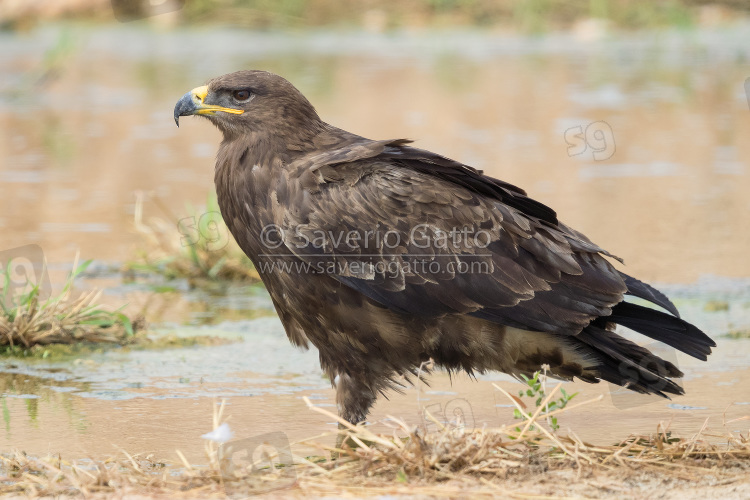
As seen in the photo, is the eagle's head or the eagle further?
the eagle's head

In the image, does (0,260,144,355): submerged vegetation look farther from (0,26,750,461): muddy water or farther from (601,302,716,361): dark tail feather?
(601,302,716,361): dark tail feather

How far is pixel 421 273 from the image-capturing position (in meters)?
5.09

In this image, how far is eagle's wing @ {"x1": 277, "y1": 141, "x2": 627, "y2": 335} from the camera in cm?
504

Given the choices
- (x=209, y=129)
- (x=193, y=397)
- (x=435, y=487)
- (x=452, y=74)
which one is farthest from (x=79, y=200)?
(x=452, y=74)

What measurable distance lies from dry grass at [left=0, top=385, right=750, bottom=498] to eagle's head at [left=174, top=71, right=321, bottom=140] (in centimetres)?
153

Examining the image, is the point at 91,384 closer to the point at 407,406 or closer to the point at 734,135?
the point at 407,406

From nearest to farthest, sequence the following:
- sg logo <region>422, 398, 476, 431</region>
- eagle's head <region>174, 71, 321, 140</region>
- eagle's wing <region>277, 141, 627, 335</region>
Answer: eagle's wing <region>277, 141, 627, 335</region> < sg logo <region>422, 398, 476, 431</region> < eagle's head <region>174, 71, 321, 140</region>

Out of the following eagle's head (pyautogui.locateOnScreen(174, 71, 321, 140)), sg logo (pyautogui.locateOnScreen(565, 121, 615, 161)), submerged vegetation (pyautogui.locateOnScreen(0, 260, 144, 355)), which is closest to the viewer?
eagle's head (pyautogui.locateOnScreen(174, 71, 321, 140))

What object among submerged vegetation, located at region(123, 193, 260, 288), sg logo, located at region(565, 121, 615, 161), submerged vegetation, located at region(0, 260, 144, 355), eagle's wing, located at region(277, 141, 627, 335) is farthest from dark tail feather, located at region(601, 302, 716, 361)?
sg logo, located at region(565, 121, 615, 161)

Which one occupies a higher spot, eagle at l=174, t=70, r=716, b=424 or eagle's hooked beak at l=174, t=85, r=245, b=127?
eagle's hooked beak at l=174, t=85, r=245, b=127

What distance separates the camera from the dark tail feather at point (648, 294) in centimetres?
521

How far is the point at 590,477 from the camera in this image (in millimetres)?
4312

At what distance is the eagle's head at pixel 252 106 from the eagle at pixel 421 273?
87mm

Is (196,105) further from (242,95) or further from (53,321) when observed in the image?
(53,321)
